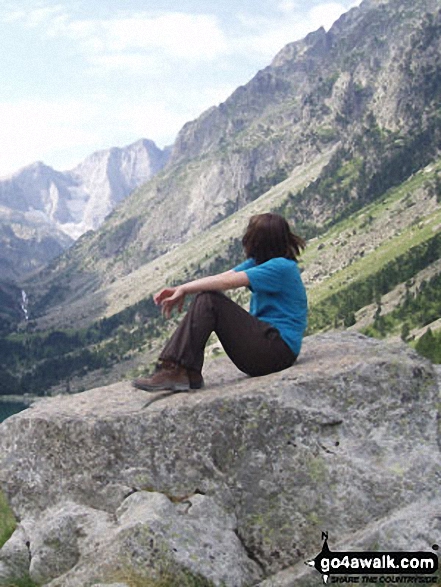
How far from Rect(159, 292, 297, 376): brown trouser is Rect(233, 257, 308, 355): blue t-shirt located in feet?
0.88

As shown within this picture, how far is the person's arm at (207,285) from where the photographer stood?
13.0m

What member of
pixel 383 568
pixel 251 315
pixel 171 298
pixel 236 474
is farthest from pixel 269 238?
pixel 383 568

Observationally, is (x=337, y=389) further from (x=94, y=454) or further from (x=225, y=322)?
(x=94, y=454)

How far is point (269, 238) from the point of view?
1360cm

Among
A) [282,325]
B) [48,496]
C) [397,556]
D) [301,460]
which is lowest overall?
[397,556]

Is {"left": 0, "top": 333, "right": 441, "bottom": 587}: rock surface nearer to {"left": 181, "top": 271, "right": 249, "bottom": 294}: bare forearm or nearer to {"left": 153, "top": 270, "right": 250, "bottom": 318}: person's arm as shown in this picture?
{"left": 153, "top": 270, "right": 250, "bottom": 318}: person's arm

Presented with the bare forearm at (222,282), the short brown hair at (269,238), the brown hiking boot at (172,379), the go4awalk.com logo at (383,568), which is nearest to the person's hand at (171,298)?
the bare forearm at (222,282)

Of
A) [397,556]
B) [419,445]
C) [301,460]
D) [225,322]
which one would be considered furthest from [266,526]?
[225,322]

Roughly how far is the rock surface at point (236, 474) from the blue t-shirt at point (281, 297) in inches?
38.9

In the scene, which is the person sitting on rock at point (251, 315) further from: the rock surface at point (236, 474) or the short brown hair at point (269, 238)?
the rock surface at point (236, 474)

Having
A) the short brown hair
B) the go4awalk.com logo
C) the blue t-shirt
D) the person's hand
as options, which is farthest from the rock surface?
the short brown hair

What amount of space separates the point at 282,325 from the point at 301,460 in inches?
125

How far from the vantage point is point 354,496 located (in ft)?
37.9

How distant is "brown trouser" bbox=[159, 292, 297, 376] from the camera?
→ 43.1 feet
